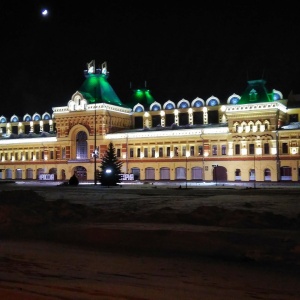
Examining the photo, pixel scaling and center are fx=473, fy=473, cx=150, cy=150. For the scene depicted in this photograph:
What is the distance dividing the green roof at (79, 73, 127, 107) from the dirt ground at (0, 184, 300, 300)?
55092 mm

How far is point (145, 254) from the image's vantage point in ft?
41.8

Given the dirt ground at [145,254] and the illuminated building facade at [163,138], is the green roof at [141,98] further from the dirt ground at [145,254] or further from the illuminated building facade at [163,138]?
the dirt ground at [145,254]

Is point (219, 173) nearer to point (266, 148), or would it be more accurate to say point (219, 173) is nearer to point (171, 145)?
point (266, 148)

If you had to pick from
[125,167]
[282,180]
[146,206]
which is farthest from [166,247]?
[125,167]

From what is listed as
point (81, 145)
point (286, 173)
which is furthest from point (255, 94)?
point (81, 145)

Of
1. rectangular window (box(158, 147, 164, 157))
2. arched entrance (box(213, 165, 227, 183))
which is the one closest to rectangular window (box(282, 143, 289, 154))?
arched entrance (box(213, 165, 227, 183))

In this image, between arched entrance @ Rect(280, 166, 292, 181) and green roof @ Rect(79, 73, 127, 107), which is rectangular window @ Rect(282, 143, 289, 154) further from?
green roof @ Rect(79, 73, 127, 107)

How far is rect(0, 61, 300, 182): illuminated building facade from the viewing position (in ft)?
200

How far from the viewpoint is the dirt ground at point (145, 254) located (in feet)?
30.1

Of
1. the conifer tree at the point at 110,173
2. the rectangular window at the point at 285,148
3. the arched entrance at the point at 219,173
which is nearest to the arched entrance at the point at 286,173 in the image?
the rectangular window at the point at 285,148

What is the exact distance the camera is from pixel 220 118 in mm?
69875

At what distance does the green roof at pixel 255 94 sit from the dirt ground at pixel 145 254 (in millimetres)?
44547

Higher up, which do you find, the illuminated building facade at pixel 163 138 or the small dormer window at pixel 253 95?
the small dormer window at pixel 253 95

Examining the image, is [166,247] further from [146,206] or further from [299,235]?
[146,206]
